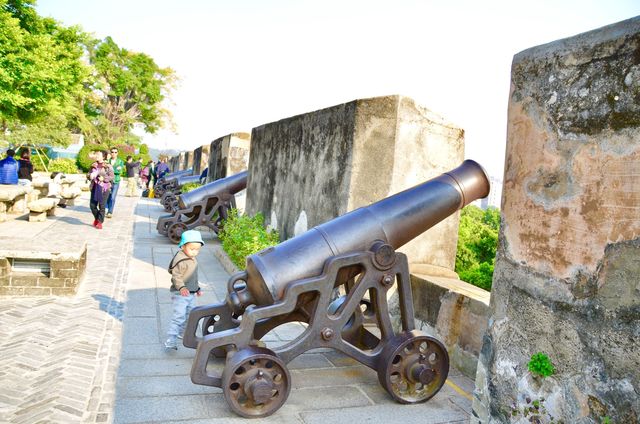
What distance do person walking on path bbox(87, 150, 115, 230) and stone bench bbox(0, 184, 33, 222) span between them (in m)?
1.46

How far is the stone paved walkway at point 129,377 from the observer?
2926 mm

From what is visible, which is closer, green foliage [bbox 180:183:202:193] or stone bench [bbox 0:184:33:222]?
stone bench [bbox 0:184:33:222]

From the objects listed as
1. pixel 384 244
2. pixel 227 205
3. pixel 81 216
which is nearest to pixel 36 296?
pixel 384 244

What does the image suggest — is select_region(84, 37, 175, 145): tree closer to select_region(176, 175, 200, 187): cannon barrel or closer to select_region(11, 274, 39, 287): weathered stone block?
select_region(176, 175, 200, 187): cannon barrel

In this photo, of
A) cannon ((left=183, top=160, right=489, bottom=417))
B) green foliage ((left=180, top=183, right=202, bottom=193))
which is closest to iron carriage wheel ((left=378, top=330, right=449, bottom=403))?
cannon ((left=183, top=160, right=489, bottom=417))

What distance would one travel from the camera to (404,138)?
16.2ft

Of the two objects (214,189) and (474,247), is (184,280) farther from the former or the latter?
(214,189)

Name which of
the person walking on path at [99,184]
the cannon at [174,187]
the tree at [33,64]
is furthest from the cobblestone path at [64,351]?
the tree at [33,64]

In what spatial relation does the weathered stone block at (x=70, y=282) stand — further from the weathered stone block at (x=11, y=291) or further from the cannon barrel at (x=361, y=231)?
the cannon barrel at (x=361, y=231)

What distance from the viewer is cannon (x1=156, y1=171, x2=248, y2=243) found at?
366 inches

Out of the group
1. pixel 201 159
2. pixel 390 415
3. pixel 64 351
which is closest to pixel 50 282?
pixel 64 351

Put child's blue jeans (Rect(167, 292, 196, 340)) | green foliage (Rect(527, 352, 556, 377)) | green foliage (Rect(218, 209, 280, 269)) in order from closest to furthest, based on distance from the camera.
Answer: green foliage (Rect(527, 352, 556, 377)) → child's blue jeans (Rect(167, 292, 196, 340)) → green foliage (Rect(218, 209, 280, 269))

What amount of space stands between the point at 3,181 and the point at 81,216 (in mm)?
1736

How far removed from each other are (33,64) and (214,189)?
10707 millimetres
